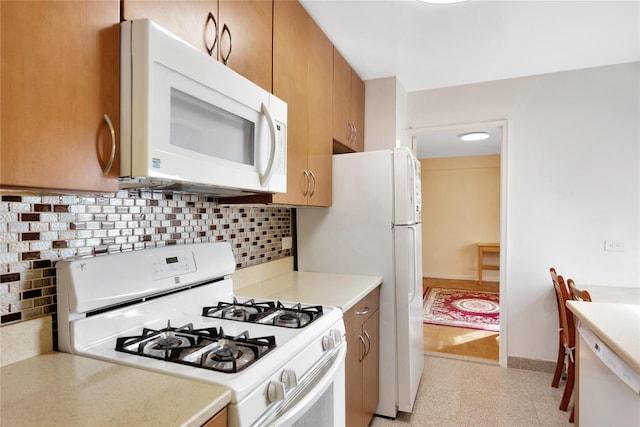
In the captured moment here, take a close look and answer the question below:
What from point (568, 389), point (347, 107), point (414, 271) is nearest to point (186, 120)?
point (347, 107)

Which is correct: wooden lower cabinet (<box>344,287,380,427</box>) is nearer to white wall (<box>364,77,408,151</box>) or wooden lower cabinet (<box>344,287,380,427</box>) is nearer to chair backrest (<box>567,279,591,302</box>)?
chair backrest (<box>567,279,591,302</box>)

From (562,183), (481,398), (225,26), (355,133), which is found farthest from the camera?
(562,183)

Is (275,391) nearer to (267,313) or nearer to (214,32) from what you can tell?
(267,313)

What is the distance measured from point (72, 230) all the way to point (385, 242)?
160 centimetres

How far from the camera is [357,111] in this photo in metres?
2.74

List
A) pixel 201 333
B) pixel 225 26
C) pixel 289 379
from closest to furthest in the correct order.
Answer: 1. pixel 289 379
2. pixel 201 333
3. pixel 225 26

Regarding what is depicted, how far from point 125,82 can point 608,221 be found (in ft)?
10.5

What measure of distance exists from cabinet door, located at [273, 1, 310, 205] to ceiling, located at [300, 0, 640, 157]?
186 mm

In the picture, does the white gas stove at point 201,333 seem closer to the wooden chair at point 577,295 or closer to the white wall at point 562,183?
the wooden chair at point 577,295

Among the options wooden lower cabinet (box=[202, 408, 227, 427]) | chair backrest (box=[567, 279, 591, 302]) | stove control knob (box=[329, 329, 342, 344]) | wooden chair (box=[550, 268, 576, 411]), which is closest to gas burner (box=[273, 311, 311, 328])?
stove control knob (box=[329, 329, 342, 344])

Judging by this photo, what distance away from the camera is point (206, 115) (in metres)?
1.11

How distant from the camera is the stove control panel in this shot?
4.20 ft

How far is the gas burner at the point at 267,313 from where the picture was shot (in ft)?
4.33

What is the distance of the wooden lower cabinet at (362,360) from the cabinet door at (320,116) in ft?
2.13
